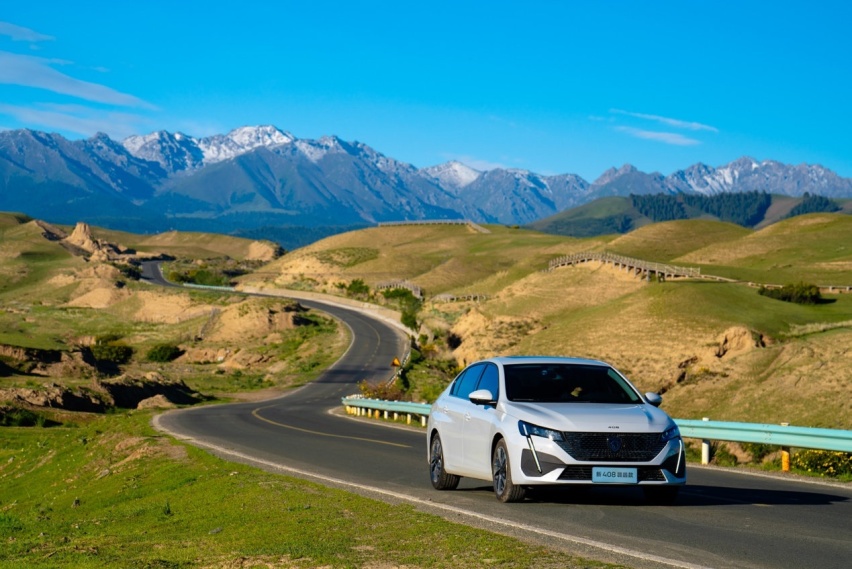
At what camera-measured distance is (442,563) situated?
10359 mm

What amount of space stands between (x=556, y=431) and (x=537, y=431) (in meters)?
0.24

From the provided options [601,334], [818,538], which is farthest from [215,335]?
[818,538]

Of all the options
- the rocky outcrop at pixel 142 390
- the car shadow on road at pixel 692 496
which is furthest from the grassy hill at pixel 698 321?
the car shadow on road at pixel 692 496

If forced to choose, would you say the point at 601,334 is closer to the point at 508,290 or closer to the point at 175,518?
the point at 508,290

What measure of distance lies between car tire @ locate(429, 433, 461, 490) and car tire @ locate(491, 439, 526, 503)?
6.02 feet

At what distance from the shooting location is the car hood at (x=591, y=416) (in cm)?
1328

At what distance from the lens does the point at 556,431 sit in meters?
13.3

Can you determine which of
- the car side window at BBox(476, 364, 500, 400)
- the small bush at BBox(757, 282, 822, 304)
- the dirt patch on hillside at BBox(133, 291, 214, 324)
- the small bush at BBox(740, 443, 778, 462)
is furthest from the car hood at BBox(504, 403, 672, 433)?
the dirt patch on hillside at BBox(133, 291, 214, 324)

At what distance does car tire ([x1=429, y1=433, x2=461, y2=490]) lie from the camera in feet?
53.6

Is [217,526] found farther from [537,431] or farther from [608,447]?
[608,447]

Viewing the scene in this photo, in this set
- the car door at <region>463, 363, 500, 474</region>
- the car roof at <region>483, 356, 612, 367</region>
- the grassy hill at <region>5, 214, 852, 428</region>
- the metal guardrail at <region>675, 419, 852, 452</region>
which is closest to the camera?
the car door at <region>463, 363, 500, 474</region>

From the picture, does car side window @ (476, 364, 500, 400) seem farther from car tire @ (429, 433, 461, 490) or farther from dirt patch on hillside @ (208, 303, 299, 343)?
dirt patch on hillside @ (208, 303, 299, 343)

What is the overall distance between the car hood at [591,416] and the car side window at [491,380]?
1.98 feet

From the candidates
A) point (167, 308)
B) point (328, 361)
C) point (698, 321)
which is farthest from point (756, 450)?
point (167, 308)
